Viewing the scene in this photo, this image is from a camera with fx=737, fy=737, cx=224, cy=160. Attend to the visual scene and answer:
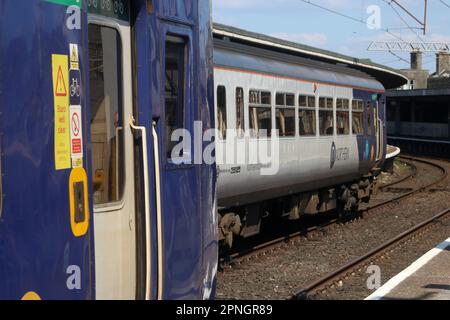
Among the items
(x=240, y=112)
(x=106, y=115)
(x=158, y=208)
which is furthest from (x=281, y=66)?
(x=106, y=115)

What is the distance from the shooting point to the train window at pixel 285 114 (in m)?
11.5

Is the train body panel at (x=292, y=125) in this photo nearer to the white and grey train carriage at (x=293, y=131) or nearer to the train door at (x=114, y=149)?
the white and grey train carriage at (x=293, y=131)

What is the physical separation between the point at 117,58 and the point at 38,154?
3.68ft

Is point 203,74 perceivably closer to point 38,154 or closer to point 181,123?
point 181,123

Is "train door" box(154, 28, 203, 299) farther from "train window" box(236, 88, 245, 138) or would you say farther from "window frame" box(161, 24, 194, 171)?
"train window" box(236, 88, 245, 138)

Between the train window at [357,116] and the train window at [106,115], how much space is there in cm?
1129

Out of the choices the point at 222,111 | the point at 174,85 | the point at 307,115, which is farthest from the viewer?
the point at 307,115

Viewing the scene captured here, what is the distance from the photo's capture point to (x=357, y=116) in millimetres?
15422

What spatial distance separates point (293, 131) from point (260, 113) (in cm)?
126

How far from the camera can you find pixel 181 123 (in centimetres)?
483

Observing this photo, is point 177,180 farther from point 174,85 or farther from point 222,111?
point 222,111

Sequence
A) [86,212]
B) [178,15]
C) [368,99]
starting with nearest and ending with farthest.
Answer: [86,212], [178,15], [368,99]

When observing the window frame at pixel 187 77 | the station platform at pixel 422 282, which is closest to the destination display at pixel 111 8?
the window frame at pixel 187 77
